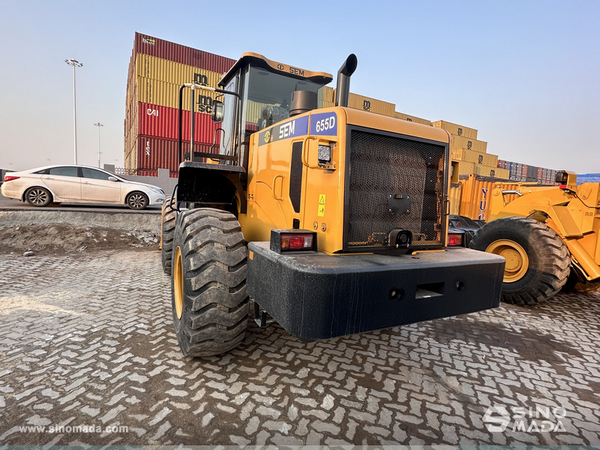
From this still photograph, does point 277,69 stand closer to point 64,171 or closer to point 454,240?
point 454,240

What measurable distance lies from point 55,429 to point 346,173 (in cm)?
255

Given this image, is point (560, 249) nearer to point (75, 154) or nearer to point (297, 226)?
point (297, 226)

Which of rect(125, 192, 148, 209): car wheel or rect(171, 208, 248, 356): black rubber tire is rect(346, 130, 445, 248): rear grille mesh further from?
rect(125, 192, 148, 209): car wheel

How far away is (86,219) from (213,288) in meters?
8.59

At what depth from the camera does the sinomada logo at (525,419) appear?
2.31 m

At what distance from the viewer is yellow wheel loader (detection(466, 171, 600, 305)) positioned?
190 inches

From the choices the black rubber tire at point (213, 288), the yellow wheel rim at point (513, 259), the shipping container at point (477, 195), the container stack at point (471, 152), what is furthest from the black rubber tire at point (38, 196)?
the container stack at point (471, 152)

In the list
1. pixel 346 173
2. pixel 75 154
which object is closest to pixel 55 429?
pixel 346 173

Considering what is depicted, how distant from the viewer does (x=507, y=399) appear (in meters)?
2.63

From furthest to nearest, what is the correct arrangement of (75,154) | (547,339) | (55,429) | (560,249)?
(75,154) → (560,249) → (547,339) → (55,429)

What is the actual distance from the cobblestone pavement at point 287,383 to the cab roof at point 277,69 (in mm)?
3060

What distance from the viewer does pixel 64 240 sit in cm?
793

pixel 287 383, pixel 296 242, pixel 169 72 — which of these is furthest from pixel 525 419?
pixel 169 72

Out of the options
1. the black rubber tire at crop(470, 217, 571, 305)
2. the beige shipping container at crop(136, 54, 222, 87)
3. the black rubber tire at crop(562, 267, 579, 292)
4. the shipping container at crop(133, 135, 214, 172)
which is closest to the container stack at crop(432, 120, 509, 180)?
the beige shipping container at crop(136, 54, 222, 87)
